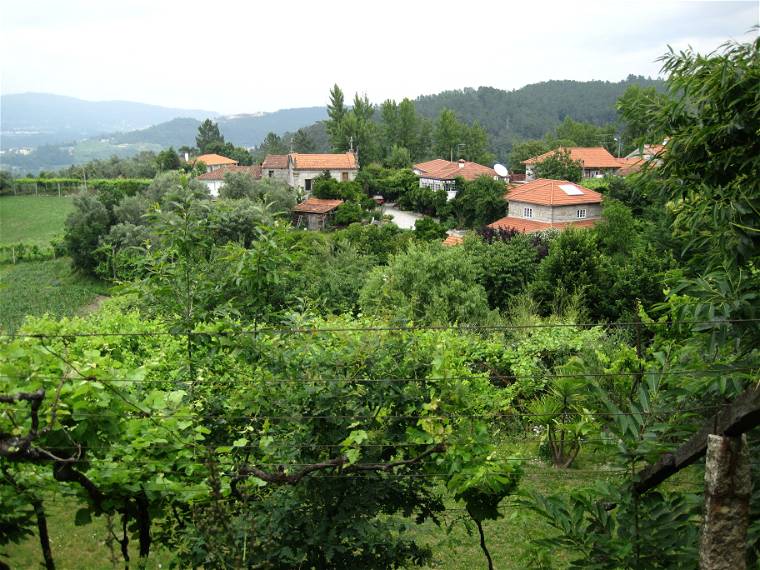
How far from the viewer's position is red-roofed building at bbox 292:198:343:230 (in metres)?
47.3

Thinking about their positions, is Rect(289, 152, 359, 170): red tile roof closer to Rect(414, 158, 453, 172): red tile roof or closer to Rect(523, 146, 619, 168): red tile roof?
Rect(414, 158, 453, 172): red tile roof

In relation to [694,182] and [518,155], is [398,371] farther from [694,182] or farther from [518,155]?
[518,155]

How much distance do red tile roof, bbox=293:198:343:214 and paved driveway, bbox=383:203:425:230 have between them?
14.4 feet

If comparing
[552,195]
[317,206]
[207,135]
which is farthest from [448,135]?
[552,195]

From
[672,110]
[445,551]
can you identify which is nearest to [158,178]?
[445,551]

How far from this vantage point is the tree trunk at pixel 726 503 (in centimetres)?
363

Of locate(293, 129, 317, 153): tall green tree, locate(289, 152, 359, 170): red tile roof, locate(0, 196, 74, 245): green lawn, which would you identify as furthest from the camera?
locate(293, 129, 317, 153): tall green tree

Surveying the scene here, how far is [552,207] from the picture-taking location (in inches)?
1516

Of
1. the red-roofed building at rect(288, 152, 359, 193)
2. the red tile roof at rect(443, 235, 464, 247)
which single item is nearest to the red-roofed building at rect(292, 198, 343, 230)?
the red-roofed building at rect(288, 152, 359, 193)

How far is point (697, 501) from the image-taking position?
4.02 m

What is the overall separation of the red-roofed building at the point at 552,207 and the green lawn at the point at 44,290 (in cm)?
2397

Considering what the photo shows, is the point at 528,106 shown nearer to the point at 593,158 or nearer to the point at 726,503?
the point at 593,158

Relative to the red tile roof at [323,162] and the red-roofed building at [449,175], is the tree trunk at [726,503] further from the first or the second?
the red tile roof at [323,162]

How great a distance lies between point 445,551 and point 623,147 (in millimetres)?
75166
